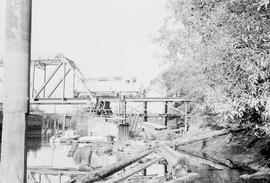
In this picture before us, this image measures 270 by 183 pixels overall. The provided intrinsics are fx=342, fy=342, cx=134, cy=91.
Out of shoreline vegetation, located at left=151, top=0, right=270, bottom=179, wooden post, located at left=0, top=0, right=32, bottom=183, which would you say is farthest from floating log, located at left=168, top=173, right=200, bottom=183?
wooden post, located at left=0, top=0, right=32, bottom=183

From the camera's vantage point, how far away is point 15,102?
3191 mm

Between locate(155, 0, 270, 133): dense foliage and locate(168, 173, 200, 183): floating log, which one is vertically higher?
locate(155, 0, 270, 133): dense foliage

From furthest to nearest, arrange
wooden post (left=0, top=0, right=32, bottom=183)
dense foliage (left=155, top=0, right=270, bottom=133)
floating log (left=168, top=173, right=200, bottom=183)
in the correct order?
1. floating log (left=168, top=173, right=200, bottom=183)
2. dense foliage (left=155, top=0, right=270, bottom=133)
3. wooden post (left=0, top=0, right=32, bottom=183)

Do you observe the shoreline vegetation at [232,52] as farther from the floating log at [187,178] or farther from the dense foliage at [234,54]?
the floating log at [187,178]

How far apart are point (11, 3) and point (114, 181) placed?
729cm

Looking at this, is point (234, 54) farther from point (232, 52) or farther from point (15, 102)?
point (15, 102)

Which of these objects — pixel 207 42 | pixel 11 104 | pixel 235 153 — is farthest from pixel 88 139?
pixel 11 104

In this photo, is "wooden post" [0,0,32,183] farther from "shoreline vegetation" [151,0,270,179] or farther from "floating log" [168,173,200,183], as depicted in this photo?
"floating log" [168,173,200,183]

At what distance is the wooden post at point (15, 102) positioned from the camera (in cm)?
319

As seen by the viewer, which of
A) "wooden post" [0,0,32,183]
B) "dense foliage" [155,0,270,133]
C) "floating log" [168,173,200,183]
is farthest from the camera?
"floating log" [168,173,200,183]

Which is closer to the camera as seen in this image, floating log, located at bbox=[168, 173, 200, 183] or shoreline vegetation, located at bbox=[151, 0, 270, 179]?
shoreline vegetation, located at bbox=[151, 0, 270, 179]

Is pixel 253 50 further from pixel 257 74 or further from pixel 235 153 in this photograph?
pixel 235 153

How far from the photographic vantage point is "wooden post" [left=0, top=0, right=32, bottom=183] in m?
3.19

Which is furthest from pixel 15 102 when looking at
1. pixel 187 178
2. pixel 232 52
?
pixel 187 178
